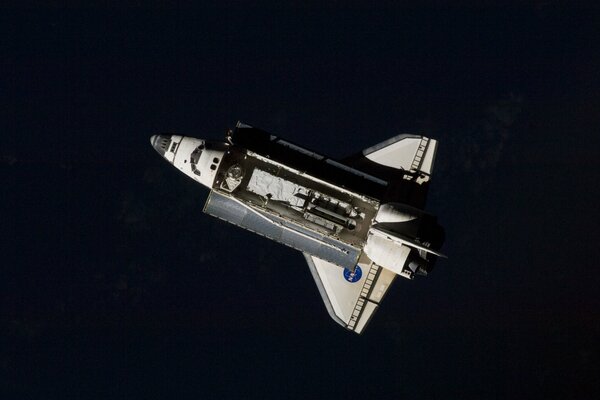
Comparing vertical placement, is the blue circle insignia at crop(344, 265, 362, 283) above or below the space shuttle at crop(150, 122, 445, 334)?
below

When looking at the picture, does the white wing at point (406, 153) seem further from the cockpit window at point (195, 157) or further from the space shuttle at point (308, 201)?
the cockpit window at point (195, 157)

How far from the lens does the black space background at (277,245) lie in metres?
40.4

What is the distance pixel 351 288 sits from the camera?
39250mm

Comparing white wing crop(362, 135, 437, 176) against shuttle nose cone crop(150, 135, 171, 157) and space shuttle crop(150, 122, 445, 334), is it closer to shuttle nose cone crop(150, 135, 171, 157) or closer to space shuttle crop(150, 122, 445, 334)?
space shuttle crop(150, 122, 445, 334)

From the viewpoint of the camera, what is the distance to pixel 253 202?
3650cm

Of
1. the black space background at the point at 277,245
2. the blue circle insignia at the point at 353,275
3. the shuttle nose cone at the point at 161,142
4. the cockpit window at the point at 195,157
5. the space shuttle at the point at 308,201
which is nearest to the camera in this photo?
the space shuttle at the point at 308,201

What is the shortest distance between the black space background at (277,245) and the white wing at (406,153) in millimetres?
1895

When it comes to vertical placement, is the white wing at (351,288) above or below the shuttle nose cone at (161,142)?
below

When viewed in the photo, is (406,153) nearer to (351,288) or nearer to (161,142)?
(351,288)

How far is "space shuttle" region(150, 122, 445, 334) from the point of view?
3541 centimetres

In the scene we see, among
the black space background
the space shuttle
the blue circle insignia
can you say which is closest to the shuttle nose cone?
the space shuttle

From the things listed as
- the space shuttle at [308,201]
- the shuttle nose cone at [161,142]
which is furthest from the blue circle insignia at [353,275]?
the shuttle nose cone at [161,142]

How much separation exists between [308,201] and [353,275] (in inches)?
231

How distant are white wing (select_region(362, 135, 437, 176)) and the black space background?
1895 mm
